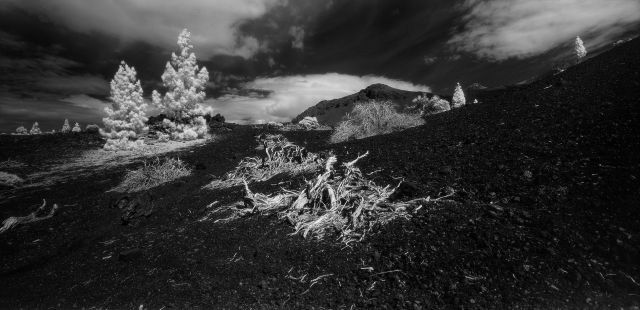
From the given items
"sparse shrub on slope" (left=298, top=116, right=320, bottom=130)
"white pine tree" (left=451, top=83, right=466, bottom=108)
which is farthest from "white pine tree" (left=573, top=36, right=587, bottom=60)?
"sparse shrub on slope" (left=298, top=116, right=320, bottom=130)

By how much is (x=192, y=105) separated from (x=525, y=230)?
17185 mm

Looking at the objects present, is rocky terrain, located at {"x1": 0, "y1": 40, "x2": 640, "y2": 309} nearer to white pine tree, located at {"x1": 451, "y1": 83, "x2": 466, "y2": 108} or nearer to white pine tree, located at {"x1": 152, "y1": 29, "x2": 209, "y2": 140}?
white pine tree, located at {"x1": 152, "y1": 29, "x2": 209, "y2": 140}

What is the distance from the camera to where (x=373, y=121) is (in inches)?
400

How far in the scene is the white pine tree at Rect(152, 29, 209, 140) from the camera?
16469 millimetres

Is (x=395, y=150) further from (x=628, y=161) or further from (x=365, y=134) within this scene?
(x=365, y=134)

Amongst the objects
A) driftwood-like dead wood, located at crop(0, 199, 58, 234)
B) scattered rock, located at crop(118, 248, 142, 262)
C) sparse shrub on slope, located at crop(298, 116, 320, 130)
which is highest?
sparse shrub on slope, located at crop(298, 116, 320, 130)

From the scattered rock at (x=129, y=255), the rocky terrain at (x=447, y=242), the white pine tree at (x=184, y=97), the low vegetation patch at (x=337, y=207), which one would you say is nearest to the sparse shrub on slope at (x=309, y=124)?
the white pine tree at (x=184, y=97)

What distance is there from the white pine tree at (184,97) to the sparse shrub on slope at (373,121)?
31.1 feet

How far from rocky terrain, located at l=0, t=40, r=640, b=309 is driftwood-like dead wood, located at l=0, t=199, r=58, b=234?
787 mm

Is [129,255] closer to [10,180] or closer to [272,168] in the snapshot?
[272,168]

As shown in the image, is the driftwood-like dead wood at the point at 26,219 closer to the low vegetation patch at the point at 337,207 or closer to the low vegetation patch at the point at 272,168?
the low vegetation patch at the point at 272,168

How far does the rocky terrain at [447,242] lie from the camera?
2.51 meters

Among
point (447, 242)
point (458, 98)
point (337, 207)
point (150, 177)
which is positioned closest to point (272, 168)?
point (337, 207)

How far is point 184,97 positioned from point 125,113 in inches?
122
